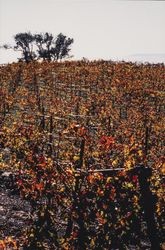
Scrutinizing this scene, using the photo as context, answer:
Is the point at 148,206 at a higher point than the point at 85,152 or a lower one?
higher

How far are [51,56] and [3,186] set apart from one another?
76277 millimetres

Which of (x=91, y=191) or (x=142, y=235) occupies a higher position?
(x=91, y=191)

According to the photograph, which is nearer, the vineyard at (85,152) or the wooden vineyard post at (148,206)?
the wooden vineyard post at (148,206)

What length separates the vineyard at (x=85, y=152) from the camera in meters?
9.86

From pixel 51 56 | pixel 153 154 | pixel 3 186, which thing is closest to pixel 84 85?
pixel 153 154

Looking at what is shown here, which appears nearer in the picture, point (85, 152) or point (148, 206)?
point (148, 206)

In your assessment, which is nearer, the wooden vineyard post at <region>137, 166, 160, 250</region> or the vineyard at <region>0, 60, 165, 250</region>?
the wooden vineyard post at <region>137, 166, 160, 250</region>

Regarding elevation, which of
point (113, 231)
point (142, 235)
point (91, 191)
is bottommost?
point (142, 235)

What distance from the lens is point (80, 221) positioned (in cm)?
988

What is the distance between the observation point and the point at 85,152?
51.2 feet

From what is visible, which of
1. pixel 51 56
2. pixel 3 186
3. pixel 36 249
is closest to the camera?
pixel 36 249

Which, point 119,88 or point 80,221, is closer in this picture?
point 80,221

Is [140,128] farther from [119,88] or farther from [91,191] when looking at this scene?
[91,191]

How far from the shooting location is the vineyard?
9859mm
